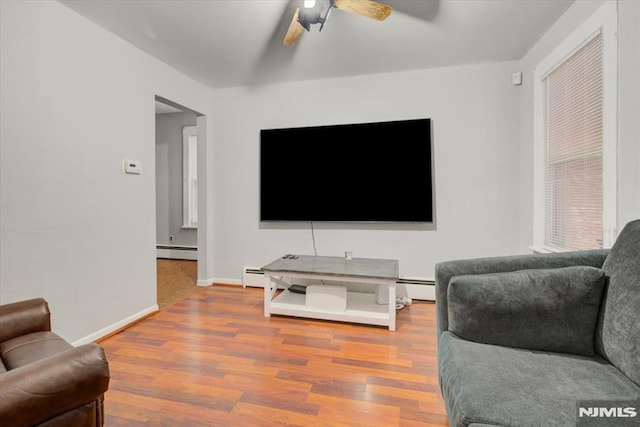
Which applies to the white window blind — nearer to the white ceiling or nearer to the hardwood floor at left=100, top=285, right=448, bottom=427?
the white ceiling

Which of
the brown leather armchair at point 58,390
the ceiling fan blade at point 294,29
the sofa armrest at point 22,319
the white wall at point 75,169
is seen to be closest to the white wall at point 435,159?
the white wall at point 75,169

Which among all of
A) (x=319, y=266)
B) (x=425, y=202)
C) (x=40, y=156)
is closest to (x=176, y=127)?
(x=40, y=156)

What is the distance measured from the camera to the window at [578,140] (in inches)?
70.3

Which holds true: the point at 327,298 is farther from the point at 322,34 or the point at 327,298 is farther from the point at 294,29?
the point at 322,34

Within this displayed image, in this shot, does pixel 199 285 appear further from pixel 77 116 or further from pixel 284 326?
pixel 77 116

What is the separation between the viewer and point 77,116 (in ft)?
7.24

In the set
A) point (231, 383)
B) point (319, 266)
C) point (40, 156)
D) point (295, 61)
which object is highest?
point (295, 61)

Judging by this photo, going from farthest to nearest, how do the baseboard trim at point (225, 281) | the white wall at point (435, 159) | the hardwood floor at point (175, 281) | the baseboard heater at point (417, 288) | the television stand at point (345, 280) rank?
the baseboard trim at point (225, 281)
the hardwood floor at point (175, 281)
the baseboard heater at point (417, 288)
the white wall at point (435, 159)
the television stand at point (345, 280)

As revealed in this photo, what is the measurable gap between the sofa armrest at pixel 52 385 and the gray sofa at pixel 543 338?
3.61 feet

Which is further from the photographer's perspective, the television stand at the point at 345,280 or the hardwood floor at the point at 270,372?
the television stand at the point at 345,280

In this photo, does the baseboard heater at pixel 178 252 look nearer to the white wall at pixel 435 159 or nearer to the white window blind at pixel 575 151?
the white wall at pixel 435 159

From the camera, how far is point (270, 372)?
1887 mm

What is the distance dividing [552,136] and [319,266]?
227cm

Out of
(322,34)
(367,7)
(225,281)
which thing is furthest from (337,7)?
(225,281)
